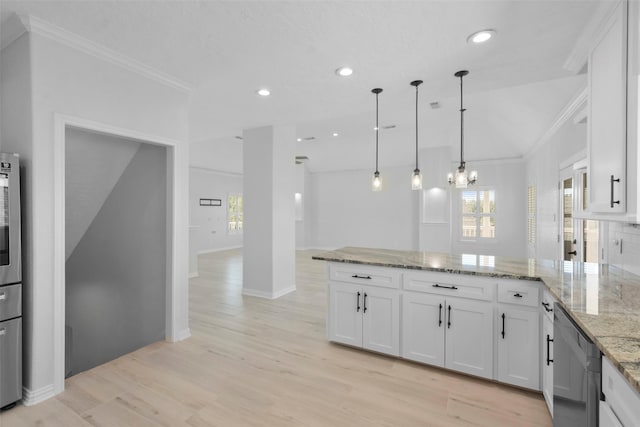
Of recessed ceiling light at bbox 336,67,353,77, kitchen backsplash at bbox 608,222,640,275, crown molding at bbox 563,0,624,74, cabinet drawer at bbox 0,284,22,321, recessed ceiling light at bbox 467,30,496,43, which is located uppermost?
recessed ceiling light at bbox 336,67,353,77

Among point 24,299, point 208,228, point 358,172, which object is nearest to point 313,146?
point 358,172

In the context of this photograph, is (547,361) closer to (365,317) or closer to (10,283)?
(365,317)

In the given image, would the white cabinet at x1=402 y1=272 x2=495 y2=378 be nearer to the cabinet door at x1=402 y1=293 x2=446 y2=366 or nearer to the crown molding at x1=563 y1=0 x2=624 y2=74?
the cabinet door at x1=402 y1=293 x2=446 y2=366

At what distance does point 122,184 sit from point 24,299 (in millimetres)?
1600

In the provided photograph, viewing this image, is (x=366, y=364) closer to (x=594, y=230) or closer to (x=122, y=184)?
(x=594, y=230)

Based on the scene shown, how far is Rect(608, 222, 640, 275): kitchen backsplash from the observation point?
87.1 inches

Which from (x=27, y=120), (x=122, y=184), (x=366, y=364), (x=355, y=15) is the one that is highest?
(x=355, y=15)

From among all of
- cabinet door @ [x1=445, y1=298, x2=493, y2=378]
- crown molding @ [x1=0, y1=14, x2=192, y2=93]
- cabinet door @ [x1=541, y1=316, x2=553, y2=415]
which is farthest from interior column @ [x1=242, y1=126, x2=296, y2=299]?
cabinet door @ [x1=541, y1=316, x2=553, y2=415]

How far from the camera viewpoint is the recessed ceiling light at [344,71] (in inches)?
112

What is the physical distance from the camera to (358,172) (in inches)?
395

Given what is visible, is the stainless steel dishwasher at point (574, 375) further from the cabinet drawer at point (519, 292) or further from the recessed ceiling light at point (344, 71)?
the recessed ceiling light at point (344, 71)

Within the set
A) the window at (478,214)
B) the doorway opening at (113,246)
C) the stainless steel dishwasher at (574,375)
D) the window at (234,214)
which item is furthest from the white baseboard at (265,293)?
the window at (234,214)

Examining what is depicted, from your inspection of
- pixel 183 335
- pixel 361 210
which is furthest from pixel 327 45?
pixel 361 210

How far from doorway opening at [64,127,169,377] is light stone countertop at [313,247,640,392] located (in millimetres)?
1913
